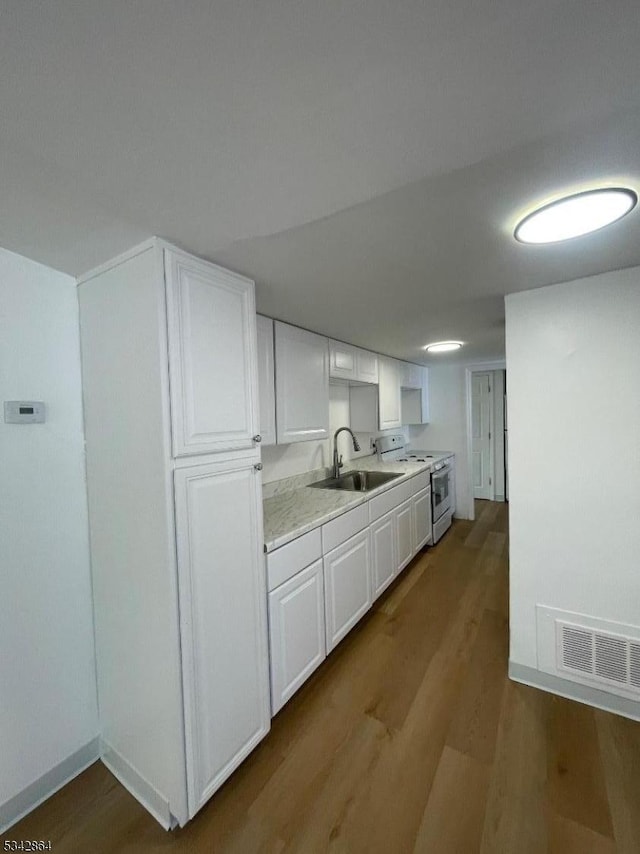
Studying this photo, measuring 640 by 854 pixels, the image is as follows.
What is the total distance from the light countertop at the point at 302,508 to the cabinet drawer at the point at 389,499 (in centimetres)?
5

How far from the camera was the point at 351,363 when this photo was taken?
2.93 meters

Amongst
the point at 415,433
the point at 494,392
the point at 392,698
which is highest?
the point at 494,392

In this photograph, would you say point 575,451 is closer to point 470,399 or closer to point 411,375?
point 411,375

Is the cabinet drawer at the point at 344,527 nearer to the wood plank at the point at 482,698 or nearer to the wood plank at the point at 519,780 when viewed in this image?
the wood plank at the point at 482,698

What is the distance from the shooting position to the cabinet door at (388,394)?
3.46 m

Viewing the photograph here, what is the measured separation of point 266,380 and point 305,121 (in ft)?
4.54

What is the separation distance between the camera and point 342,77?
63 centimetres

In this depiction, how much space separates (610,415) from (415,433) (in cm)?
328

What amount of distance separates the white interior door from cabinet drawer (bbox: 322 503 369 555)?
3682 mm

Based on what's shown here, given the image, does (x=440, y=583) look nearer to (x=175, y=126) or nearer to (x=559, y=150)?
(x=559, y=150)

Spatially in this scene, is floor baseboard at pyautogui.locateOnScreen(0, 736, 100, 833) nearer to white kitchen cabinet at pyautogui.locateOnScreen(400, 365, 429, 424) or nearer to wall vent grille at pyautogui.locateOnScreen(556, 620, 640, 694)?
wall vent grille at pyautogui.locateOnScreen(556, 620, 640, 694)

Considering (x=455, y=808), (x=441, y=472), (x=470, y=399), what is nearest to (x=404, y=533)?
(x=441, y=472)

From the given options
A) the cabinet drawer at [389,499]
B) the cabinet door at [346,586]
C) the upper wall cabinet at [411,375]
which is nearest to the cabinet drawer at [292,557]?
the cabinet door at [346,586]

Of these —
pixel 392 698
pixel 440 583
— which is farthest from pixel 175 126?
pixel 440 583
